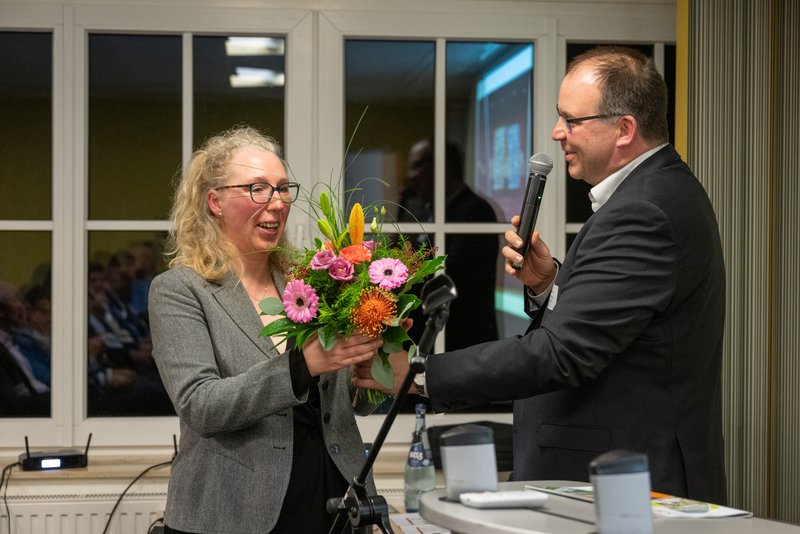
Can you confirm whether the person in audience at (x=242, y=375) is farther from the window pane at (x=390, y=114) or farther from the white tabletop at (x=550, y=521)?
the window pane at (x=390, y=114)

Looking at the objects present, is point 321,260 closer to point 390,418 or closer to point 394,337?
point 394,337

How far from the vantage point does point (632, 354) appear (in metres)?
1.90

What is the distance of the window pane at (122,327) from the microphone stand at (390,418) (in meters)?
2.12

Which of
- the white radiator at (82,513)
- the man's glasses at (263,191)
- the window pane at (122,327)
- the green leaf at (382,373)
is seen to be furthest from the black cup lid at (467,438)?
the window pane at (122,327)

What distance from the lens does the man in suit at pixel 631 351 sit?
1.85 metres

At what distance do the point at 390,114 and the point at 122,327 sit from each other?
4.20 ft

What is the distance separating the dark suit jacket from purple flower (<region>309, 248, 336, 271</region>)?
337 mm

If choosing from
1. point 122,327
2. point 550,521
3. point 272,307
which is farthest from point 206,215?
point 122,327

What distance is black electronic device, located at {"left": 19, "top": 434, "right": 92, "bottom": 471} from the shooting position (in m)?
3.20

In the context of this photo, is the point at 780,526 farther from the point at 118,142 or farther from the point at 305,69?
the point at 118,142

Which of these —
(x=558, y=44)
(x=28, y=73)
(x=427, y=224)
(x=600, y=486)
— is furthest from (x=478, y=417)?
(x=600, y=486)

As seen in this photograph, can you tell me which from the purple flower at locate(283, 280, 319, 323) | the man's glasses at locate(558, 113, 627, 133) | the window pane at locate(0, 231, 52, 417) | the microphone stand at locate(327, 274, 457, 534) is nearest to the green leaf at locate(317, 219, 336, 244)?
the purple flower at locate(283, 280, 319, 323)

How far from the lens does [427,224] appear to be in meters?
3.53

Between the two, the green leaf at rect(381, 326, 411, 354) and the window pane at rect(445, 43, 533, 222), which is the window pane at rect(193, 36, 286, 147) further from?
the green leaf at rect(381, 326, 411, 354)
